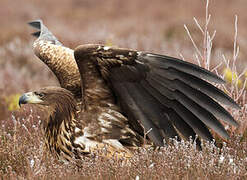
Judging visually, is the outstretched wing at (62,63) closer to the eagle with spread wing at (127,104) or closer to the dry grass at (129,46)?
the eagle with spread wing at (127,104)

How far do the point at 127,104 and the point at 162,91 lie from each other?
1.16 ft

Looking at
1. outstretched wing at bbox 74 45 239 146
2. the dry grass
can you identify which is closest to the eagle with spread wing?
outstretched wing at bbox 74 45 239 146

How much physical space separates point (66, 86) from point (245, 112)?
1865 mm

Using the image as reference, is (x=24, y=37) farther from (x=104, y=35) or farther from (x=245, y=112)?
(x=245, y=112)

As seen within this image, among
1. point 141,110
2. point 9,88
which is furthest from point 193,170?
A: point 9,88

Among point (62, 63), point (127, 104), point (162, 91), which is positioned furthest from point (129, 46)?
point (162, 91)

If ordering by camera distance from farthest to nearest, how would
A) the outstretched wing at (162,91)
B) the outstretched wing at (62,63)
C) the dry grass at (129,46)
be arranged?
the outstretched wing at (62,63) → the outstretched wing at (162,91) → the dry grass at (129,46)

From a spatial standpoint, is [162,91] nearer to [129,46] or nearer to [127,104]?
[127,104]

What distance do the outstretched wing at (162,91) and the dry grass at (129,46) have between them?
0.19 m

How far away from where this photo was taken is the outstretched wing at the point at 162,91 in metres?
4.02

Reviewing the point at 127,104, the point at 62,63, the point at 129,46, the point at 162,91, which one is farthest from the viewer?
the point at 129,46

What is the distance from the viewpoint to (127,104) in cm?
431

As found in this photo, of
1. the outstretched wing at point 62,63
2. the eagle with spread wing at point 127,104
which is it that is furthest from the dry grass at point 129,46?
the outstretched wing at point 62,63

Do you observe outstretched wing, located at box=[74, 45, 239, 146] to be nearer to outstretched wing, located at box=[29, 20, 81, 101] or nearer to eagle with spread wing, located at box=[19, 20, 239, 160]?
eagle with spread wing, located at box=[19, 20, 239, 160]
